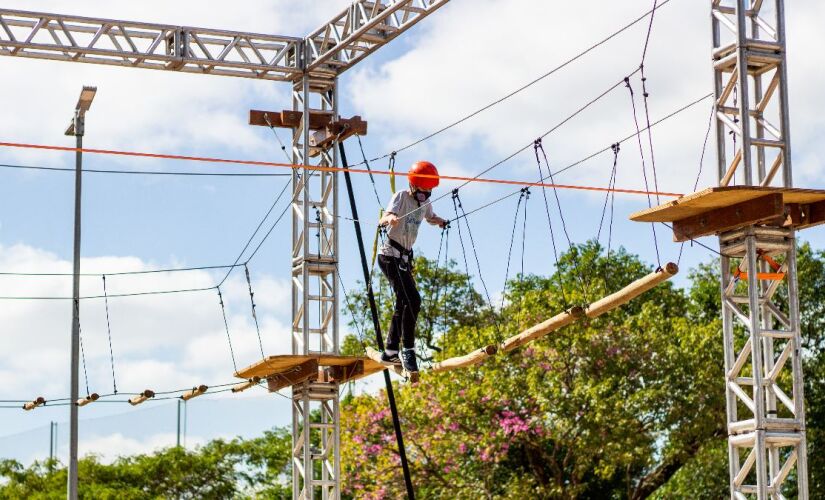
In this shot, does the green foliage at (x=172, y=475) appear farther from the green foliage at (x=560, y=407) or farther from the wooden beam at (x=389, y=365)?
the wooden beam at (x=389, y=365)

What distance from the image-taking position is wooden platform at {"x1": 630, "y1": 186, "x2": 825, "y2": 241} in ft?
27.1

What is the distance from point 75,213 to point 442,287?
1323cm

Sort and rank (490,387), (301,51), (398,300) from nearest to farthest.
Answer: (398,300) < (301,51) < (490,387)

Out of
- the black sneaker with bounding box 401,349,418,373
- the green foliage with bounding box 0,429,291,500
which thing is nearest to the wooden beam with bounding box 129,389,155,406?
the black sneaker with bounding box 401,349,418,373

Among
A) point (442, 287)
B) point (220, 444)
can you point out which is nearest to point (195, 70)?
point (442, 287)

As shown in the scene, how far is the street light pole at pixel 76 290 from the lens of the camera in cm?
1316

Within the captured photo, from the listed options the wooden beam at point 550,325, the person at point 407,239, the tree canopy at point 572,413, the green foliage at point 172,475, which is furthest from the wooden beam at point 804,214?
the green foliage at point 172,475

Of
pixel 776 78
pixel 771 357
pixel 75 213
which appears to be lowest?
pixel 771 357

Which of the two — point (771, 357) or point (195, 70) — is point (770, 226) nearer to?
point (771, 357)

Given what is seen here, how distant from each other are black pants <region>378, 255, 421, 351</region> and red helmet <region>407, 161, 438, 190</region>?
0.60 meters

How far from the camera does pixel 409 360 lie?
10.6 m

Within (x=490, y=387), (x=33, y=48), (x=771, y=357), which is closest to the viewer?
(x=771, y=357)

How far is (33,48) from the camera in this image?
1281cm

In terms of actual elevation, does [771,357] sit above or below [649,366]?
below
